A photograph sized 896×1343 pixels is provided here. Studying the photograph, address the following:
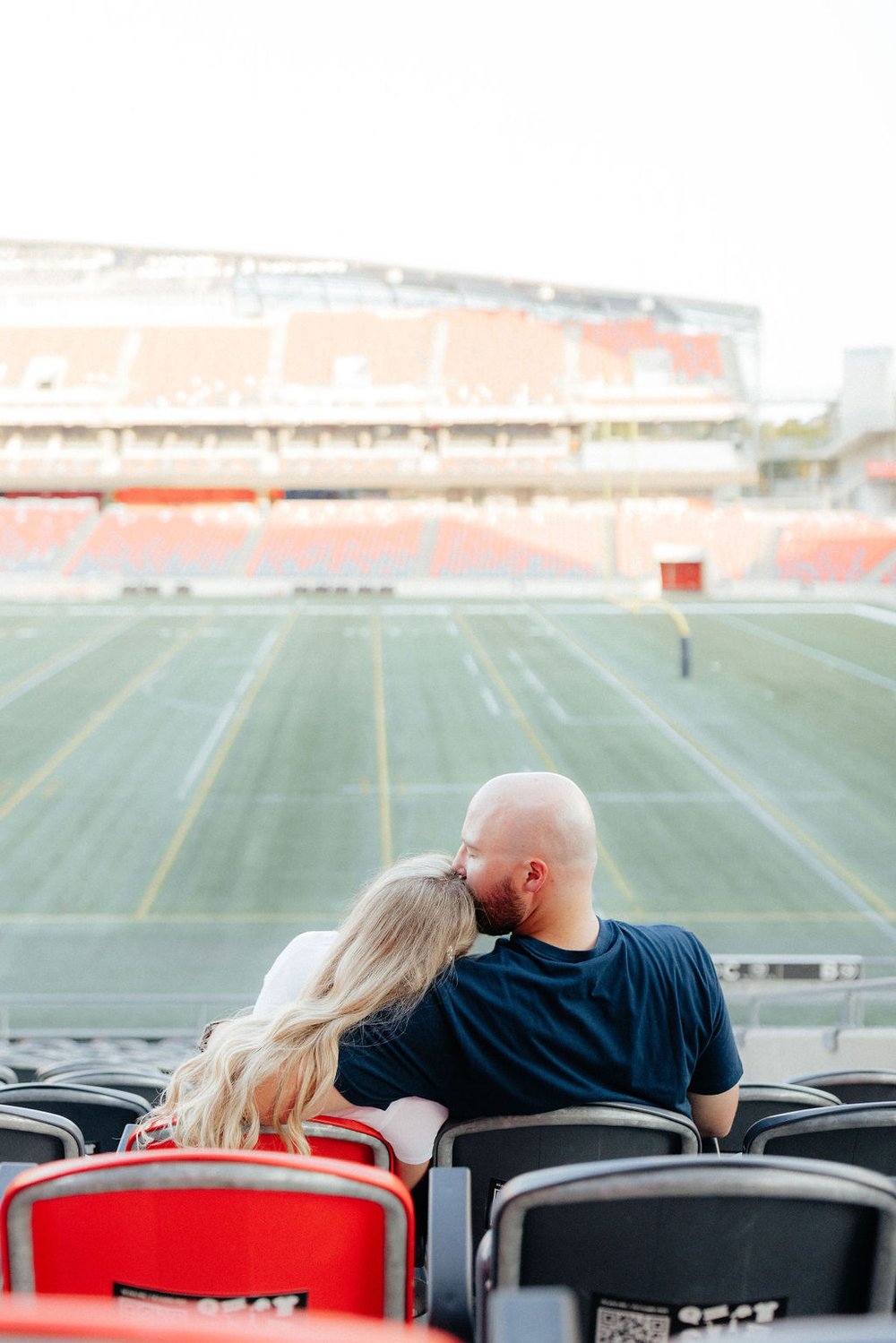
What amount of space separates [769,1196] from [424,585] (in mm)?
42829

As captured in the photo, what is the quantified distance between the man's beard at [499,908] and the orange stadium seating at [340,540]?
144 feet

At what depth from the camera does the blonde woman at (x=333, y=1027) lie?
2023 millimetres

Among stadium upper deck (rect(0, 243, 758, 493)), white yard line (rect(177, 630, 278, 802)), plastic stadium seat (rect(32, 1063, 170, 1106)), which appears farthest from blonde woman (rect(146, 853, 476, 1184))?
stadium upper deck (rect(0, 243, 758, 493))

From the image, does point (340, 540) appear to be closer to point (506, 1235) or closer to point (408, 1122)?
point (408, 1122)

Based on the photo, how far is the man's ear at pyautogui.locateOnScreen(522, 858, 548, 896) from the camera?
2301 mm

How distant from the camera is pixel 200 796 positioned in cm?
1681

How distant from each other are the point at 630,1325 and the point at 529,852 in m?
0.91

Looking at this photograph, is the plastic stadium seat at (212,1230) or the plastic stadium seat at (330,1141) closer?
the plastic stadium seat at (212,1230)

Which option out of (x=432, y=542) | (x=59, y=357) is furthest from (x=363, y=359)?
(x=432, y=542)

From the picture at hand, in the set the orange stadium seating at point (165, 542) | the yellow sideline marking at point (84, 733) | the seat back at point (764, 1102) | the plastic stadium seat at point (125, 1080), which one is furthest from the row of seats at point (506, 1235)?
the orange stadium seating at point (165, 542)

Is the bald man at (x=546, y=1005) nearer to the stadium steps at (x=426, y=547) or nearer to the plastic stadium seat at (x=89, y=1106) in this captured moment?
the plastic stadium seat at (x=89, y=1106)

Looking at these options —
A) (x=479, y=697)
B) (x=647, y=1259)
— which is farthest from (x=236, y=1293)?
(x=479, y=697)

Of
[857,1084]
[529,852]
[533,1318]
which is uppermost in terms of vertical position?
[529,852]

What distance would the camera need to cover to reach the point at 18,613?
1452 inches
